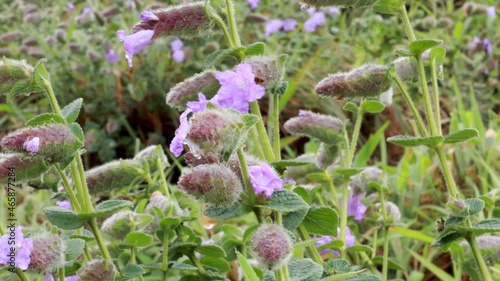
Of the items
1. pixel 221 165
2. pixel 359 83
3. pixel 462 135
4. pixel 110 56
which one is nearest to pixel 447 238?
pixel 462 135

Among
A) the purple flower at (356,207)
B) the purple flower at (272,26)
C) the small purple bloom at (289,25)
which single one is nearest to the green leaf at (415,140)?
the purple flower at (356,207)

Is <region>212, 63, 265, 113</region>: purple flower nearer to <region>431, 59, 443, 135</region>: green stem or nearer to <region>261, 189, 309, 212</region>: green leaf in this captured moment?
<region>261, 189, 309, 212</region>: green leaf

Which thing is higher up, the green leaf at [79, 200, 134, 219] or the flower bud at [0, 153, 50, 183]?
the flower bud at [0, 153, 50, 183]

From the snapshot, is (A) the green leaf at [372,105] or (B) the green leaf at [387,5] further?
(A) the green leaf at [372,105]

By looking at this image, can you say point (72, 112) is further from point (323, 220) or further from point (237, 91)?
point (323, 220)

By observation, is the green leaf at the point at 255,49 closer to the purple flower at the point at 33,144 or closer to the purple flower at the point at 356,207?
the purple flower at the point at 33,144

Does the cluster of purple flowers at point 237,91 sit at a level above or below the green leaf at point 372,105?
above

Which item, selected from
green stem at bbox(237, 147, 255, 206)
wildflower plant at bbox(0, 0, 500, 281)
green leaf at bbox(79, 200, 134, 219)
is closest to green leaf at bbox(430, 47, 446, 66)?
wildflower plant at bbox(0, 0, 500, 281)

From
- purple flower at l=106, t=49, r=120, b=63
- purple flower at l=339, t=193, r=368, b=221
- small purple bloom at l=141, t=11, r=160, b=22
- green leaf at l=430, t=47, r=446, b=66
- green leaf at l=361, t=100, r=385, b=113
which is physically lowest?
purple flower at l=106, t=49, r=120, b=63
